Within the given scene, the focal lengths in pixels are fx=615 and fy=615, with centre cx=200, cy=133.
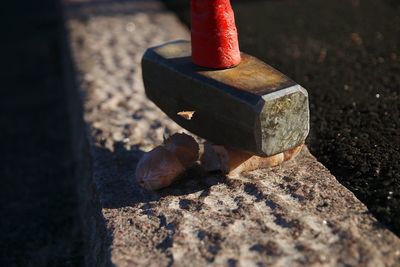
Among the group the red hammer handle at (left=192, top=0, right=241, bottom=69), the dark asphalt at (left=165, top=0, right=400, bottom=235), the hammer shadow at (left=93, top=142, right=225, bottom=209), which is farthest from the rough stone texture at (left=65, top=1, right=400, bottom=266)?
the red hammer handle at (left=192, top=0, right=241, bottom=69)

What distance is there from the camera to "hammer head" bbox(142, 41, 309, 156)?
185 centimetres

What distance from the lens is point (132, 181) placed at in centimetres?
217

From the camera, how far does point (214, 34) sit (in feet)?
6.63

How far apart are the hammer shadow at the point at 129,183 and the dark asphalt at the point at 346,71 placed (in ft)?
1.50

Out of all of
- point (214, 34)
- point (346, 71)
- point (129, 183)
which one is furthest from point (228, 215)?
point (346, 71)

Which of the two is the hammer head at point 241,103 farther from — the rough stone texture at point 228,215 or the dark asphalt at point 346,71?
the dark asphalt at point 346,71

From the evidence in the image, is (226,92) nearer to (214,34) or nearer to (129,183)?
(214,34)

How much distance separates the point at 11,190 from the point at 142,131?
0.75 metres

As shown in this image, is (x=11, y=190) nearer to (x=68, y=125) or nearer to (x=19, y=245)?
(x=19, y=245)

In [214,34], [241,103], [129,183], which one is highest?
[214,34]

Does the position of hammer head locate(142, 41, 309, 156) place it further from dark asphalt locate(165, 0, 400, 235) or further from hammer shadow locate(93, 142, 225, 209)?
dark asphalt locate(165, 0, 400, 235)

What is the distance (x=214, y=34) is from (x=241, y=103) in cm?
30

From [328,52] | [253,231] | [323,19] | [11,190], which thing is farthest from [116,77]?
[253,231]

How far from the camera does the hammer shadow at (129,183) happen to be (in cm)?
204
